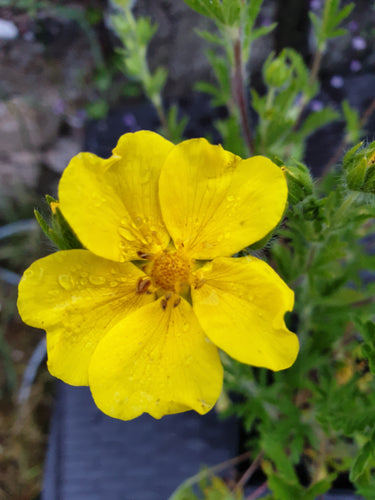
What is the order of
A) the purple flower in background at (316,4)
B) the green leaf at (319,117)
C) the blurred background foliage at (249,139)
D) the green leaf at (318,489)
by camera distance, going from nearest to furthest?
1. the green leaf at (318,489)
2. the blurred background foliage at (249,139)
3. the green leaf at (319,117)
4. the purple flower in background at (316,4)

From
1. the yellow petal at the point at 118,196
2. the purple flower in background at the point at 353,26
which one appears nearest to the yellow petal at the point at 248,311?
the yellow petal at the point at 118,196

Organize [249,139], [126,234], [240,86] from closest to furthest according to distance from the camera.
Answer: [126,234] < [240,86] < [249,139]

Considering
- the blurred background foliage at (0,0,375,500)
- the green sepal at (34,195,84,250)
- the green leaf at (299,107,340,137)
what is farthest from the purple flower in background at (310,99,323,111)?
the green sepal at (34,195,84,250)

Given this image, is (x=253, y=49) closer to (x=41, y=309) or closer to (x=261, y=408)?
(x=261, y=408)

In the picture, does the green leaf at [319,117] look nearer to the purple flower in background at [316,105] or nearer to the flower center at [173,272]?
the purple flower in background at [316,105]

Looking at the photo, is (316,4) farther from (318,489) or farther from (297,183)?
(318,489)

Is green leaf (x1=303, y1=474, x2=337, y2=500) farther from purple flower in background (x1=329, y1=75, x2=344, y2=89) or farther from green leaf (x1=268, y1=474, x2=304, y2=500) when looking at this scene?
purple flower in background (x1=329, y1=75, x2=344, y2=89)

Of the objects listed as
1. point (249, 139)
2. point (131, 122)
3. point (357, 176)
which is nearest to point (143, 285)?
point (357, 176)
